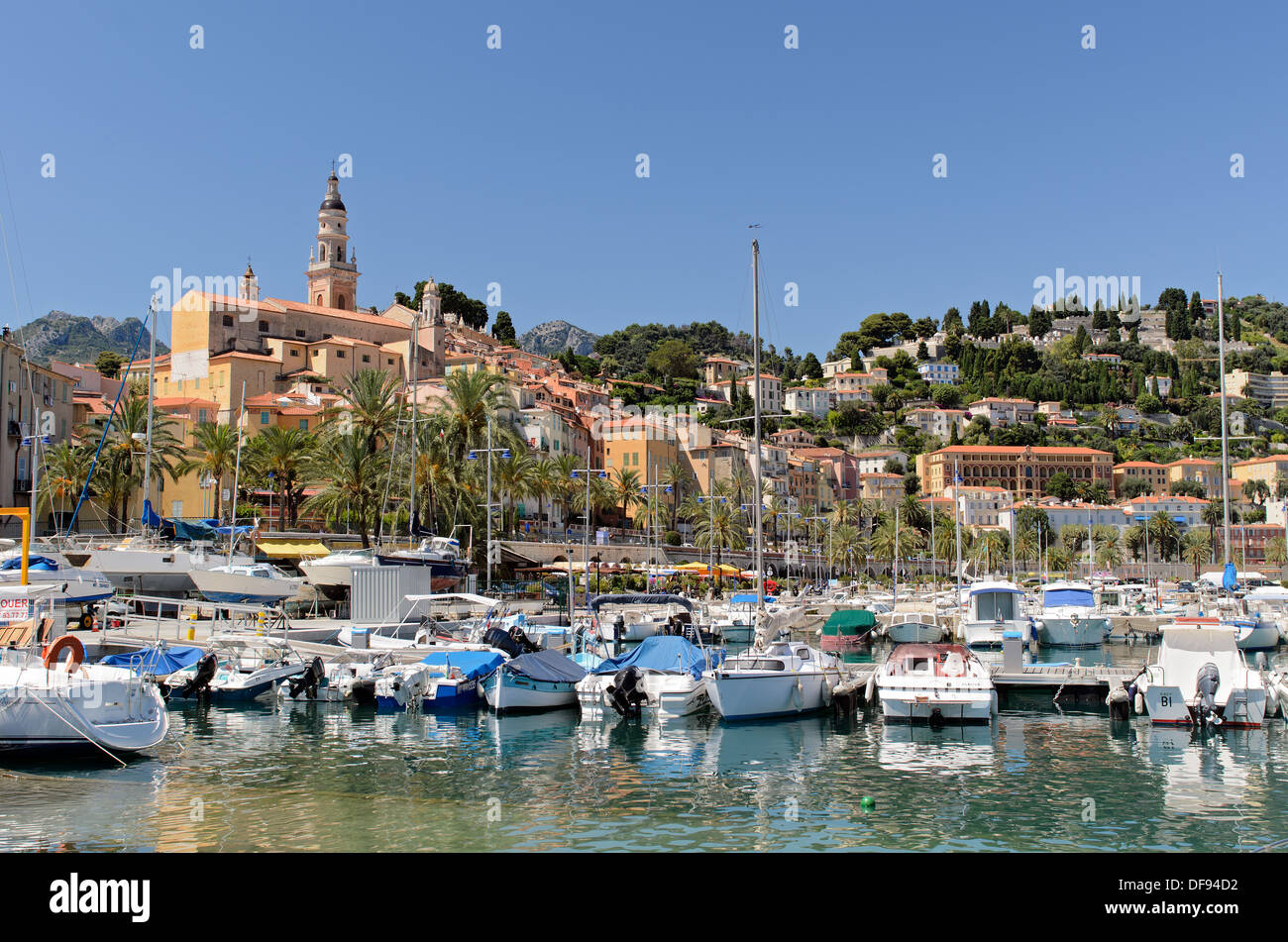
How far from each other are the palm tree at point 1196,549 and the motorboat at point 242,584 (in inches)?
5012

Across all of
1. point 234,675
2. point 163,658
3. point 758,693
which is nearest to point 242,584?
point 163,658

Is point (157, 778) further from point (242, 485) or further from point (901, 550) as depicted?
point (901, 550)

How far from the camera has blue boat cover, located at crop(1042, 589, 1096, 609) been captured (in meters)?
56.5

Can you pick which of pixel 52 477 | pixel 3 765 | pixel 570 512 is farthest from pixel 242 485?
pixel 3 765

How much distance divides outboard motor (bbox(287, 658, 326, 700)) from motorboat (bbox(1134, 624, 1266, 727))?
897 inches

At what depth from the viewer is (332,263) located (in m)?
134

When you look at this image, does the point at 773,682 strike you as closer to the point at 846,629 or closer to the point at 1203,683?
the point at 1203,683

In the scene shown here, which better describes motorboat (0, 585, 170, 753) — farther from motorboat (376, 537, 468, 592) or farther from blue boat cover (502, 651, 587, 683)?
motorboat (376, 537, 468, 592)

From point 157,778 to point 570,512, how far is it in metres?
76.3

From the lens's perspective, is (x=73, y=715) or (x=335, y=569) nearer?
(x=73, y=715)

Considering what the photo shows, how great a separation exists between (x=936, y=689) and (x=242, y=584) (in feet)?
101

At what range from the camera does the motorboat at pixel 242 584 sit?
44250 millimetres

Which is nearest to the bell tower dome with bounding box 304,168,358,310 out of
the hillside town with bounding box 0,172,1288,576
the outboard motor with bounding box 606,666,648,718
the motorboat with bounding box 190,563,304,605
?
the hillside town with bounding box 0,172,1288,576

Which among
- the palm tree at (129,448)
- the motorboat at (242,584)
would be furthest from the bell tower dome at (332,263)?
the motorboat at (242,584)
